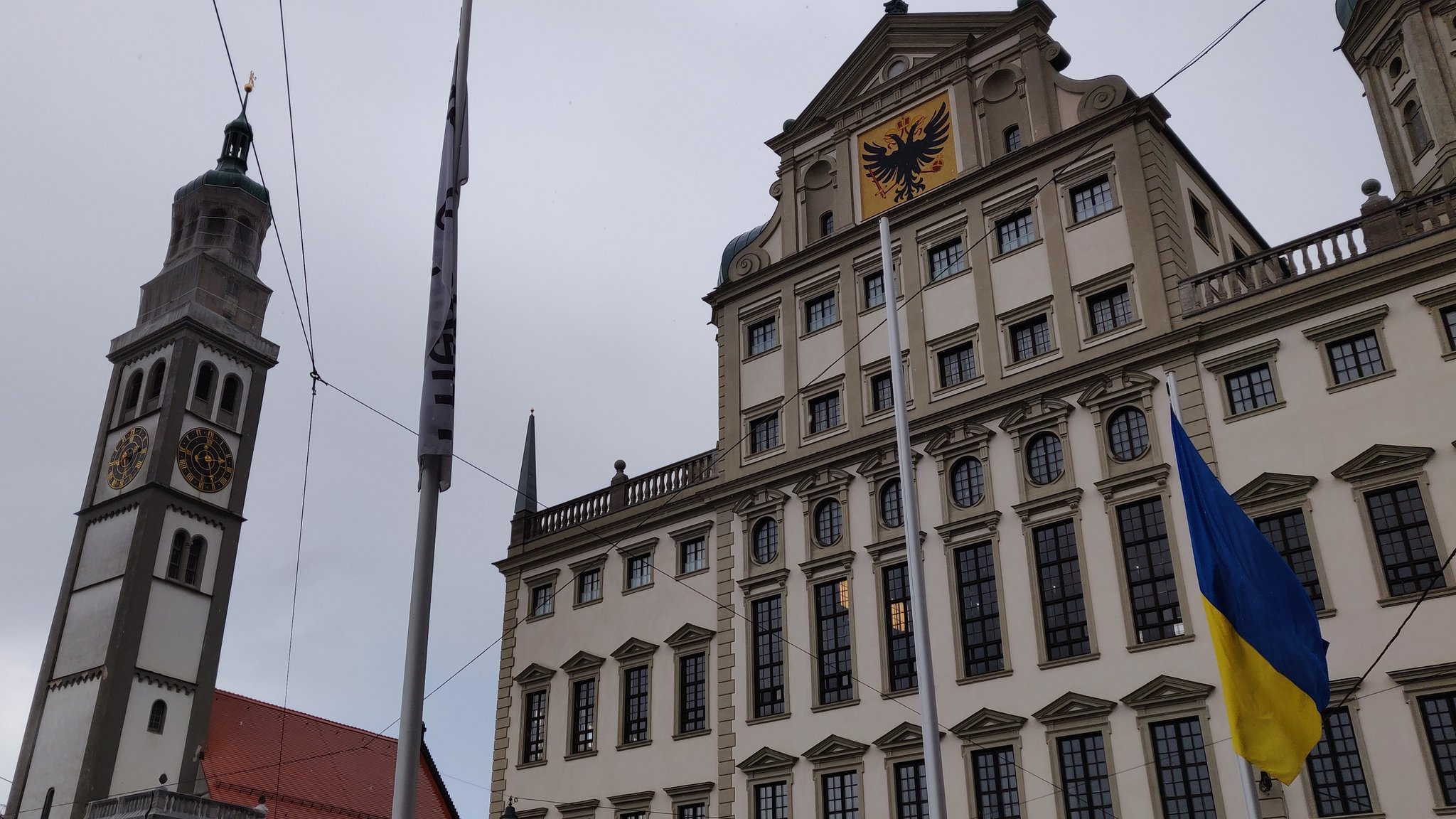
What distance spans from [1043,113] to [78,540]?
2132 inches

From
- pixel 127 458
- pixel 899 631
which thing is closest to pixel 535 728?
pixel 899 631

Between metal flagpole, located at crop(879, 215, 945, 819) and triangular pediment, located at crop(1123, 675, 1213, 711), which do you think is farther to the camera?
triangular pediment, located at crop(1123, 675, 1213, 711)

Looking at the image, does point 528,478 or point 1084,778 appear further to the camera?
point 528,478

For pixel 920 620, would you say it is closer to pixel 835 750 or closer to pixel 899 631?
pixel 899 631

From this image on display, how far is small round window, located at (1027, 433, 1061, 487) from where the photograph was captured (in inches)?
1206

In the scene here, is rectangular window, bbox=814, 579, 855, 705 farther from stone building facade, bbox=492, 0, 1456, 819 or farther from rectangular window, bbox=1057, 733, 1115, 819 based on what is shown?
rectangular window, bbox=1057, 733, 1115, 819

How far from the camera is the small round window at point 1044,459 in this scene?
3063 centimetres

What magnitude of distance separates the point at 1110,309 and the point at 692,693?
15641 millimetres

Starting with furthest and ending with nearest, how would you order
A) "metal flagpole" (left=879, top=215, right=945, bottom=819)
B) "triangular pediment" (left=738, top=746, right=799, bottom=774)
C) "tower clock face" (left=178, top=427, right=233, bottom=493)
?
1. "tower clock face" (left=178, top=427, right=233, bottom=493)
2. "triangular pediment" (left=738, top=746, right=799, bottom=774)
3. "metal flagpole" (left=879, top=215, right=945, bottom=819)

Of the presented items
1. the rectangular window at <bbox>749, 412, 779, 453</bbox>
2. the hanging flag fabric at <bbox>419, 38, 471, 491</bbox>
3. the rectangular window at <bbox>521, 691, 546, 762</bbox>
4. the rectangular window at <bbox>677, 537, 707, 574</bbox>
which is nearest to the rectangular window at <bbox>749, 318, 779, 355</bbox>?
the rectangular window at <bbox>749, 412, 779, 453</bbox>

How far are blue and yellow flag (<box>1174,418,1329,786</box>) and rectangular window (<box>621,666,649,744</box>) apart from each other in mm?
21226

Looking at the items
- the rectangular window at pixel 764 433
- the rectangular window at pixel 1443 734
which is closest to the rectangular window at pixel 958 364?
the rectangular window at pixel 764 433

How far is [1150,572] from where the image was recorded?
28109 millimetres

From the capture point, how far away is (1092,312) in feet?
104
